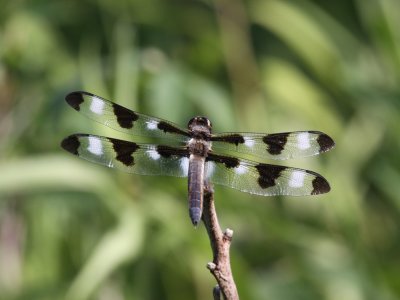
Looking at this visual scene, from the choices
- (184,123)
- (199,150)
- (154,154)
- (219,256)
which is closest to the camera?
(219,256)

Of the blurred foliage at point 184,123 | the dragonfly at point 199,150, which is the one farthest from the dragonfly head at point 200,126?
the blurred foliage at point 184,123

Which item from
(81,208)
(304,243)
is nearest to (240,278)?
(304,243)

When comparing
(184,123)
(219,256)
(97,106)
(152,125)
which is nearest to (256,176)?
(152,125)

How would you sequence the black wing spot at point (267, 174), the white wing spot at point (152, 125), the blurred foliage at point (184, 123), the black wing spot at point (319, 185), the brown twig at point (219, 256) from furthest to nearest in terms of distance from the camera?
1. the blurred foliage at point (184, 123)
2. the white wing spot at point (152, 125)
3. the black wing spot at point (267, 174)
4. the black wing spot at point (319, 185)
5. the brown twig at point (219, 256)

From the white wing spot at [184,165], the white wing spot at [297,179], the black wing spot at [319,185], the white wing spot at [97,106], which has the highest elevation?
the white wing spot at [97,106]

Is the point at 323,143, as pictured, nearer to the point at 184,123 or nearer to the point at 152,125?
the point at 152,125

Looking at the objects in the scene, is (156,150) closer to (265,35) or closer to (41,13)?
(41,13)

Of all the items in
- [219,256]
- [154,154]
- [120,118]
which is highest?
[120,118]

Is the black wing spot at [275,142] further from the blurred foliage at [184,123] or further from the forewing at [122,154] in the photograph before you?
the blurred foliage at [184,123]
